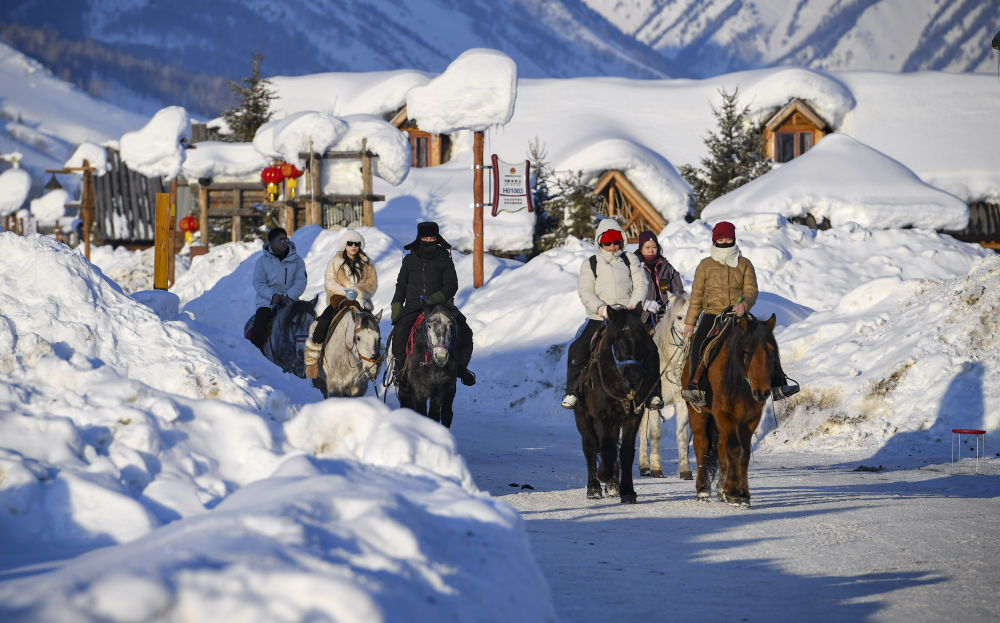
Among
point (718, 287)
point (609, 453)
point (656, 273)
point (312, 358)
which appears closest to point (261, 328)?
point (312, 358)

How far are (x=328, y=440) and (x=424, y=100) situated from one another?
21.6 m

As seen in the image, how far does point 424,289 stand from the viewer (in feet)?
41.0

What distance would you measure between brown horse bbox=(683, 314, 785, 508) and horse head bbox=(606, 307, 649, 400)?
2.01 feet

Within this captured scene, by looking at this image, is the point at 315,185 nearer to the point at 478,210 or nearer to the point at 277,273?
the point at 478,210

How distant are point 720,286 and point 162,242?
7.55 metres

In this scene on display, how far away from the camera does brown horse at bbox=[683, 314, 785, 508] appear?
30.9 ft

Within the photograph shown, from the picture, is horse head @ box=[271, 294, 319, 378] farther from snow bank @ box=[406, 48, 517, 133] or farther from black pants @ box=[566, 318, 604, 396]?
snow bank @ box=[406, 48, 517, 133]

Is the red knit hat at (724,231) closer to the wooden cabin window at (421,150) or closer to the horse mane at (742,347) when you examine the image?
the horse mane at (742,347)

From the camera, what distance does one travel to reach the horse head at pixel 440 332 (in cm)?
1160

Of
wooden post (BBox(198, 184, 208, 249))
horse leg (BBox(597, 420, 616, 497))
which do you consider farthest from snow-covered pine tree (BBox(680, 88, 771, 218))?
horse leg (BBox(597, 420, 616, 497))

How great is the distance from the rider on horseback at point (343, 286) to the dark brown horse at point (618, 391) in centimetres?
391

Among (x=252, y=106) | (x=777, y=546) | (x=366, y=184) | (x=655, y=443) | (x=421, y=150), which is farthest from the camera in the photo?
(x=421, y=150)

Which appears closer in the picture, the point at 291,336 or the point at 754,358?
the point at 754,358

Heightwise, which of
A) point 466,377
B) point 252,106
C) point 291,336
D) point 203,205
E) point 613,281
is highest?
point 252,106
